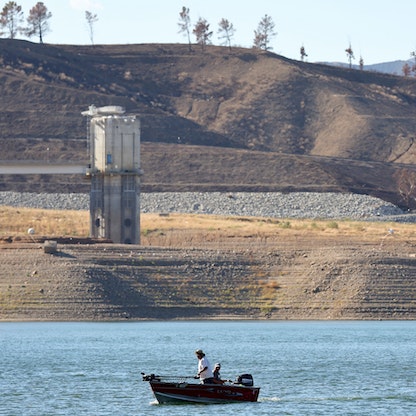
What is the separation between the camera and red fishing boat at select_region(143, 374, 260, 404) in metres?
52.5

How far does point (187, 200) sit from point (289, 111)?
60332mm

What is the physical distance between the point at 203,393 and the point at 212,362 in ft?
35.9

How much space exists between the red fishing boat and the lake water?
0.31m

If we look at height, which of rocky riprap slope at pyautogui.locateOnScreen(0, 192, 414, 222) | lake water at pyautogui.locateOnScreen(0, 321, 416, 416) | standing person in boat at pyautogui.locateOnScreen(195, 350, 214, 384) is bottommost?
lake water at pyautogui.locateOnScreen(0, 321, 416, 416)

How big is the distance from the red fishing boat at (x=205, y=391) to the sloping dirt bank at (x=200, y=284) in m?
31.7

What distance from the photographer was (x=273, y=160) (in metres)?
163

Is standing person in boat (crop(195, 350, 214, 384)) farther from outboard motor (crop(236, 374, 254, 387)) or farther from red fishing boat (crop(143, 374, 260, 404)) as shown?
outboard motor (crop(236, 374, 254, 387))

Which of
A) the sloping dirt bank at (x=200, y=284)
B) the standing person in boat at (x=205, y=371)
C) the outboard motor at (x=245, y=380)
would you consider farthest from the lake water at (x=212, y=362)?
the sloping dirt bank at (x=200, y=284)

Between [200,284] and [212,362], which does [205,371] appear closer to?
[212,362]

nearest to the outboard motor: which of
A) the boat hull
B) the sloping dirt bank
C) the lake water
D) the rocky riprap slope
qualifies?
the boat hull

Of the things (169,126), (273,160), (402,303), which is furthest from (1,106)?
(402,303)

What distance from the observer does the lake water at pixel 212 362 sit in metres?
52.0

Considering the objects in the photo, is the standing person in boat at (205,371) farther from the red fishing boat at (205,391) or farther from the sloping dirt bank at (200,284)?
the sloping dirt bank at (200,284)

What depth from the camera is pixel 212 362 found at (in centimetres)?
6378
